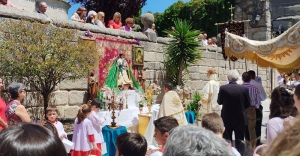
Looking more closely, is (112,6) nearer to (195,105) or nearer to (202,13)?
(202,13)

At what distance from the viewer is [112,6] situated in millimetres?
27438

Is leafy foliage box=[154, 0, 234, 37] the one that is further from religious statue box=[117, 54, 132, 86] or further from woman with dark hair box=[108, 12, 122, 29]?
religious statue box=[117, 54, 132, 86]

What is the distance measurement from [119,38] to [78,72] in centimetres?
323

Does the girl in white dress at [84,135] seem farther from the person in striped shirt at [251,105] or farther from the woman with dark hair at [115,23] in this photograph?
the woman with dark hair at [115,23]

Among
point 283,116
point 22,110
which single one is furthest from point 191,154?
point 22,110

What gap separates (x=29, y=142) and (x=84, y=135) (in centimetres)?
437

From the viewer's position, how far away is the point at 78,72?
6.80 metres

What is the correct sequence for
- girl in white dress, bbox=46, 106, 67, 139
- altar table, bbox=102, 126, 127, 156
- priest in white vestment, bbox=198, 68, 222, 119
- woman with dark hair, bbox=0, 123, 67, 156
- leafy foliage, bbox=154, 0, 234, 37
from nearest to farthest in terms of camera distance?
woman with dark hair, bbox=0, 123, 67, 156 < girl in white dress, bbox=46, 106, 67, 139 < altar table, bbox=102, 126, 127, 156 < priest in white vestment, bbox=198, 68, 222, 119 < leafy foliage, bbox=154, 0, 234, 37

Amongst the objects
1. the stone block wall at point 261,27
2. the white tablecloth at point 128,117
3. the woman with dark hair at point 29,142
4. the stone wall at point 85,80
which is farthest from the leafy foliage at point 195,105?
the stone block wall at point 261,27

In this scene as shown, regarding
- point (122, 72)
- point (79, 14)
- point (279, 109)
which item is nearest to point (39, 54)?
point (79, 14)

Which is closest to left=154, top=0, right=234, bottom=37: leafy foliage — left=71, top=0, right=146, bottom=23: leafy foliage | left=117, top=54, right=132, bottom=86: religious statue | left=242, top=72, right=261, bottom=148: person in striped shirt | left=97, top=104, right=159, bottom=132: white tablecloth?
left=71, top=0, right=146, bottom=23: leafy foliage

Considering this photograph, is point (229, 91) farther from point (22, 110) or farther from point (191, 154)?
point (191, 154)

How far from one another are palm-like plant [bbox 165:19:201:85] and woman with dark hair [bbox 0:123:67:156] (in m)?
10.0

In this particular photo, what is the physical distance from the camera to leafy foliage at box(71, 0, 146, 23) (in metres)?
27.4
